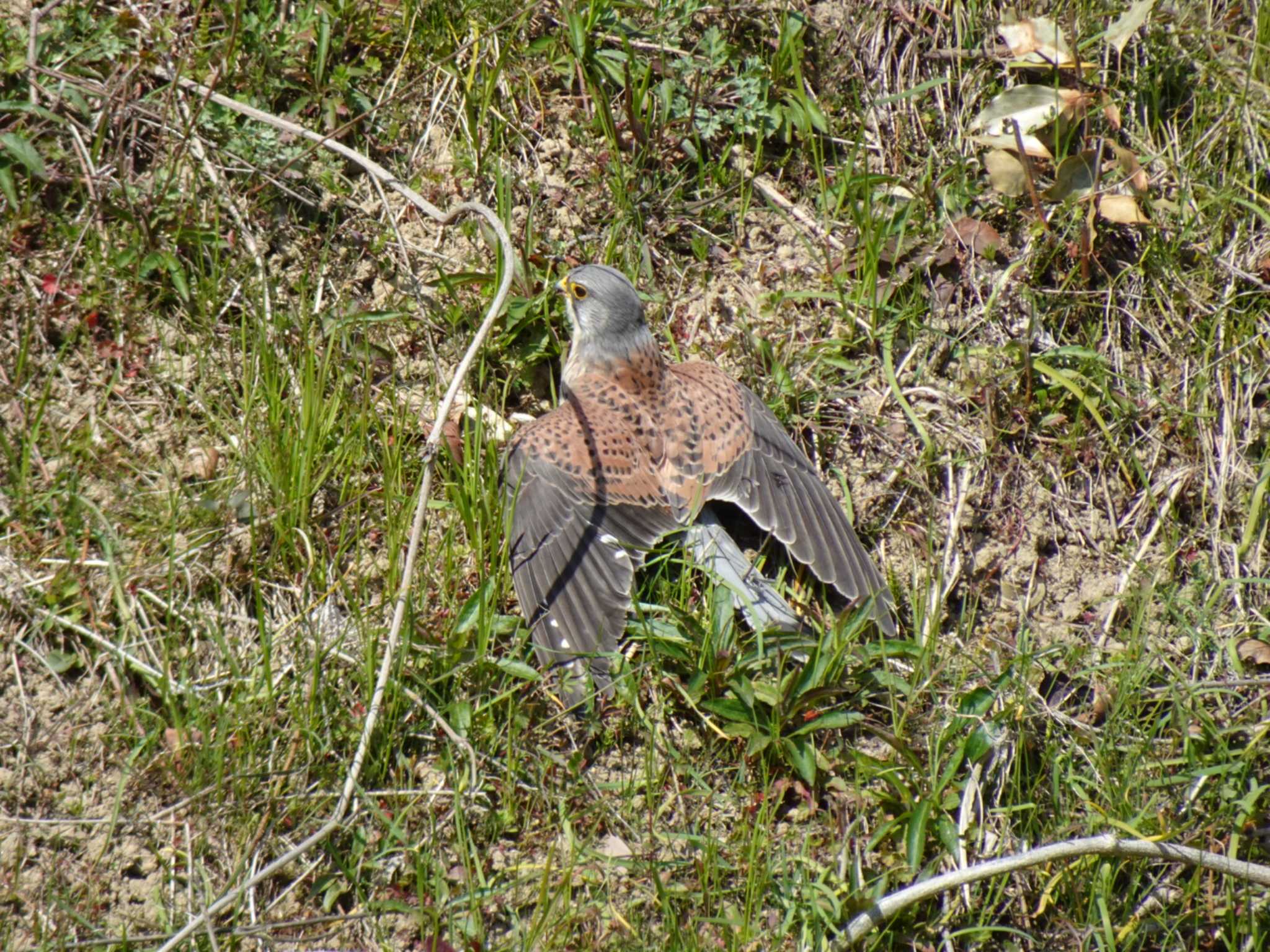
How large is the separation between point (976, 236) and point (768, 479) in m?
1.49

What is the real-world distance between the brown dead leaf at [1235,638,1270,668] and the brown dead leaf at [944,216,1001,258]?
6.18 feet

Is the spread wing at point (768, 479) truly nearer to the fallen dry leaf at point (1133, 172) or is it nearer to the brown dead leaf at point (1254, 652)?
the brown dead leaf at point (1254, 652)

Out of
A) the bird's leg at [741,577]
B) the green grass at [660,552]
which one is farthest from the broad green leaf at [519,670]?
the bird's leg at [741,577]

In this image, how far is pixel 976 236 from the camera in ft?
16.8

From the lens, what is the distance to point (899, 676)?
13.8ft

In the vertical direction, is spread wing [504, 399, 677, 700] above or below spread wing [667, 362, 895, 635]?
below

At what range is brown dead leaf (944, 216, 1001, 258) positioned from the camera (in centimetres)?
511

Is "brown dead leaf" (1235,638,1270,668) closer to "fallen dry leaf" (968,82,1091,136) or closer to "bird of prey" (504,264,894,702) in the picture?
"bird of prey" (504,264,894,702)

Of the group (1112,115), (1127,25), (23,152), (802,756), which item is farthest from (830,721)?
(23,152)

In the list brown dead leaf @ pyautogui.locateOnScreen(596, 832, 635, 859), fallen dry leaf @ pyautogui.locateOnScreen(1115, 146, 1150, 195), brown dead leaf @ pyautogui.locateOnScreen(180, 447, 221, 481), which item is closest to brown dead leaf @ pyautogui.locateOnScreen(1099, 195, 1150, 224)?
fallen dry leaf @ pyautogui.locateOnScreen(1115, 146, 1150, 195)

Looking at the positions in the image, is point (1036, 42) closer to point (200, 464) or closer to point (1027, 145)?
point (1027, 145)

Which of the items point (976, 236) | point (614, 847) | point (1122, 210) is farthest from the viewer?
point (976, 236)

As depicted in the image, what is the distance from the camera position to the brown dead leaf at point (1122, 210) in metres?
5.01

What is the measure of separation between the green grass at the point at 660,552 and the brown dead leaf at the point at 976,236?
0.07 metres
